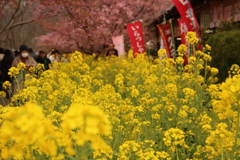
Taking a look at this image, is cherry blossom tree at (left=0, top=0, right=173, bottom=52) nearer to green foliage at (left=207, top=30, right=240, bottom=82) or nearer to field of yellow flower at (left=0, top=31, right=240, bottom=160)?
green foliage at (left=207, top=30, right=240, bottom=82)

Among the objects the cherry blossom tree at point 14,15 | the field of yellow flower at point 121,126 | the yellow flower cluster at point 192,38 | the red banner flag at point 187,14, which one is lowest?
the field of yellow flower at point 121,126

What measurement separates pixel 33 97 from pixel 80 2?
9310mm

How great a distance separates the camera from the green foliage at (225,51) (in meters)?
6.10

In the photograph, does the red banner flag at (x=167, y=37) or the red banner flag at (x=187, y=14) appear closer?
the red banner flag at (x=187, y=14)

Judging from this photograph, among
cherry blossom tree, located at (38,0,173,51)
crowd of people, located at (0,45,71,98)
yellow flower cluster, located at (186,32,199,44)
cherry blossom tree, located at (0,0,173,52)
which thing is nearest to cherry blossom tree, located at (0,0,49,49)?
cherry blossom tree, located at (0,0,173,52)

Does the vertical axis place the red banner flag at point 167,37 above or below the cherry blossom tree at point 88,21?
below

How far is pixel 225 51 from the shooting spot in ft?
20.8

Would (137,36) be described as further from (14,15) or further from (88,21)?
(14,15)

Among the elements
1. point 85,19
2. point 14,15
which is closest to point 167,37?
point 85,19

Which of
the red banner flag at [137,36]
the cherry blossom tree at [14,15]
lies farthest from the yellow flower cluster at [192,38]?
the cherry blossom tree at [14,15]

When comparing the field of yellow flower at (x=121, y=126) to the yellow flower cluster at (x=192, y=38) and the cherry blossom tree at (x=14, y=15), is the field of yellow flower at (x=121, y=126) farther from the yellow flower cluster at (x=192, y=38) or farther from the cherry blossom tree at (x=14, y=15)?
the cherry blossom tree at (x=14, y=15)

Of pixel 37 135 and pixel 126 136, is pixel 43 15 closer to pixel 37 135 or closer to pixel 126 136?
→ pixel 126 136

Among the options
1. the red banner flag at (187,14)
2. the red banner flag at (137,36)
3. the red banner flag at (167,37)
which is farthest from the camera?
the red banner flag at (137,36)

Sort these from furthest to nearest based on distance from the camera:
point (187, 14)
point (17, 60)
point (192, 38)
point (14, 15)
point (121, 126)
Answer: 1. point (14, 15)
2. point (187, 14)
3. point (17, 60)
4. point (192, 38)
5. point (121, 126)
